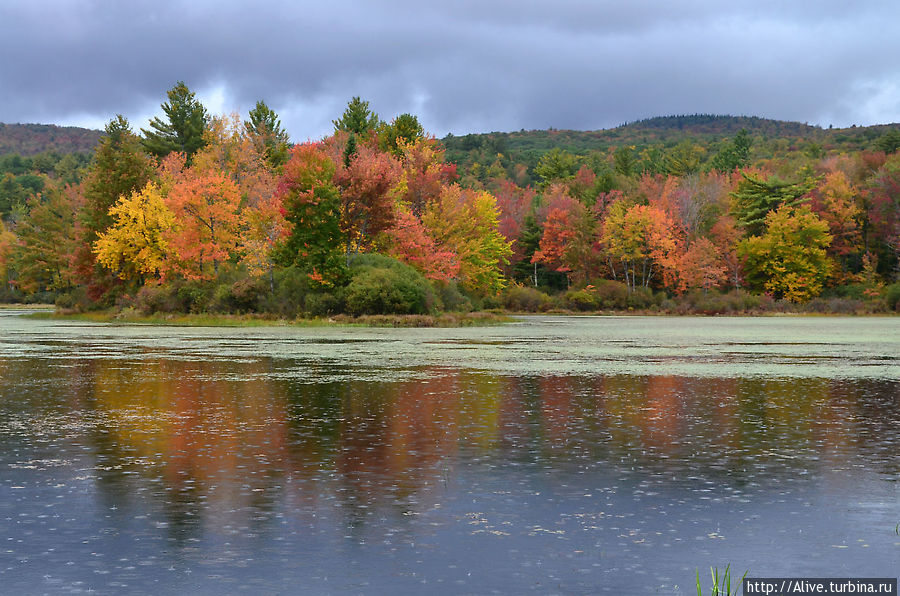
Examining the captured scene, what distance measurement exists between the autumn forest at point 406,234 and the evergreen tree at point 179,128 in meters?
0.23

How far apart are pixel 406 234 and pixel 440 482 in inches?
2413

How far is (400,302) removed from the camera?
62.5 metres

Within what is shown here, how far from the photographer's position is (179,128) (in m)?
106

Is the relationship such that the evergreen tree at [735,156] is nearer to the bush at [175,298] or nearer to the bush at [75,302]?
the bush at [75,302]

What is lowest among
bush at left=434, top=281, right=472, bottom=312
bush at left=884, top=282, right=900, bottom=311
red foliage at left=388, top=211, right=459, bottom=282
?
bush at left=884, top=282, right=900, bottom=311

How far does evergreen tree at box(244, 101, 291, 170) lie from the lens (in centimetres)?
9731

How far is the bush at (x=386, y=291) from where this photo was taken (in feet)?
201

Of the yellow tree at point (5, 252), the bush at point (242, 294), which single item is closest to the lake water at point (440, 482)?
the bush at point (242, 294)

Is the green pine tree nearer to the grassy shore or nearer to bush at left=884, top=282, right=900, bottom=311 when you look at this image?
bush at left=884, top=282, right=900, bottom=311

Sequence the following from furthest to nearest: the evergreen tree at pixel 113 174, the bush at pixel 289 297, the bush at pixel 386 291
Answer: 1. the evergreen tree at pixel 113 174
2. the bush at pixel 289 297
3. the bush at pixel 386 291

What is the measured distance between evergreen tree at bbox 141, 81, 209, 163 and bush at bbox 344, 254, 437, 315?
4922cm

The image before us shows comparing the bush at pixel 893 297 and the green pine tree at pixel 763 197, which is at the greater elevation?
the green pine tree at pixel 763 197

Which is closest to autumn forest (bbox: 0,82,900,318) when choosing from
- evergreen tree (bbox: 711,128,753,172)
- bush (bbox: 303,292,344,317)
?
bush (bbox: 303,292,344,317)

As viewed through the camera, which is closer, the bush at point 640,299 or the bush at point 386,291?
the bush at point 386,291
